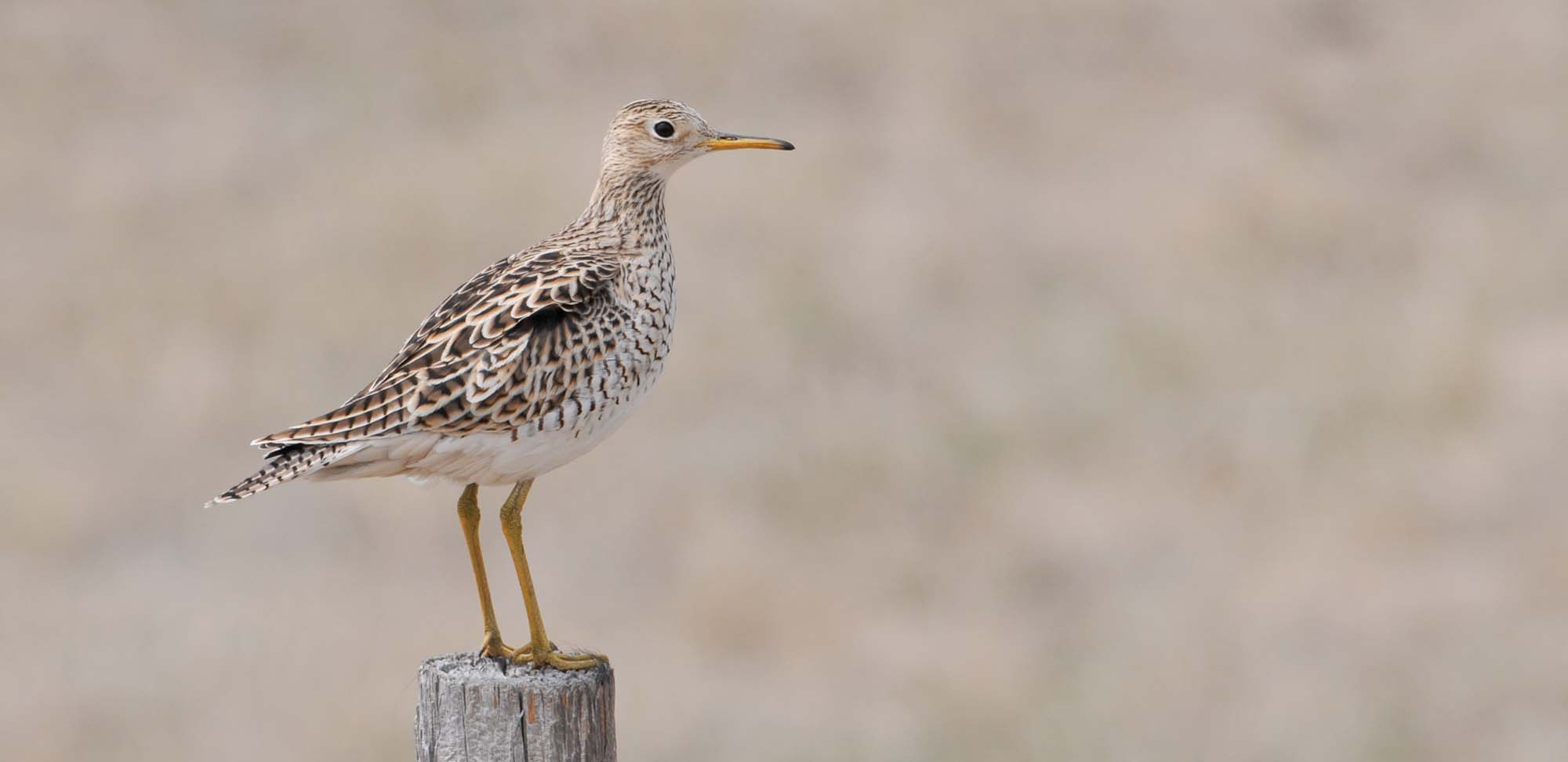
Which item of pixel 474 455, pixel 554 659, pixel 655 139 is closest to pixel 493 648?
Result: pixel 554 659

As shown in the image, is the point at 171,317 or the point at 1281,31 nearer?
the point at 171,317

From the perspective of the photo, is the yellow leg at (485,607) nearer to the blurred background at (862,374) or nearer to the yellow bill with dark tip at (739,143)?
the yellow bill with dark tip at (739,143)

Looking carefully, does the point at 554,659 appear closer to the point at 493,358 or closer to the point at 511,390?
the point at 511,390

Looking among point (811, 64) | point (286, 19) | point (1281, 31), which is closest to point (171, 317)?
point (286, 19)

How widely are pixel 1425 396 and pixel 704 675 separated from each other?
6914mm

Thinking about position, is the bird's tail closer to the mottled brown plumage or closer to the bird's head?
the mottled brown plumage

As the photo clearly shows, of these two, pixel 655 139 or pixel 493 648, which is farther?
pixel 655 139

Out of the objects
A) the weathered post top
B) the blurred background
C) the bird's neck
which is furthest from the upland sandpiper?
the blurred background

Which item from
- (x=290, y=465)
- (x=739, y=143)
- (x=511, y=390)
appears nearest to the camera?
(x=290, y=465)

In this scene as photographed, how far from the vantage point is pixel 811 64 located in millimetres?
21812

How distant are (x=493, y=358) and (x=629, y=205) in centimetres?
92

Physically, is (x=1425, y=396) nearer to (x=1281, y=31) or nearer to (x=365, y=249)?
(x=1281, y=31)

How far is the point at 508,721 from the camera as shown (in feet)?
16.7

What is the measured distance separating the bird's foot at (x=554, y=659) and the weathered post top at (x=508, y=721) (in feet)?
1.28
